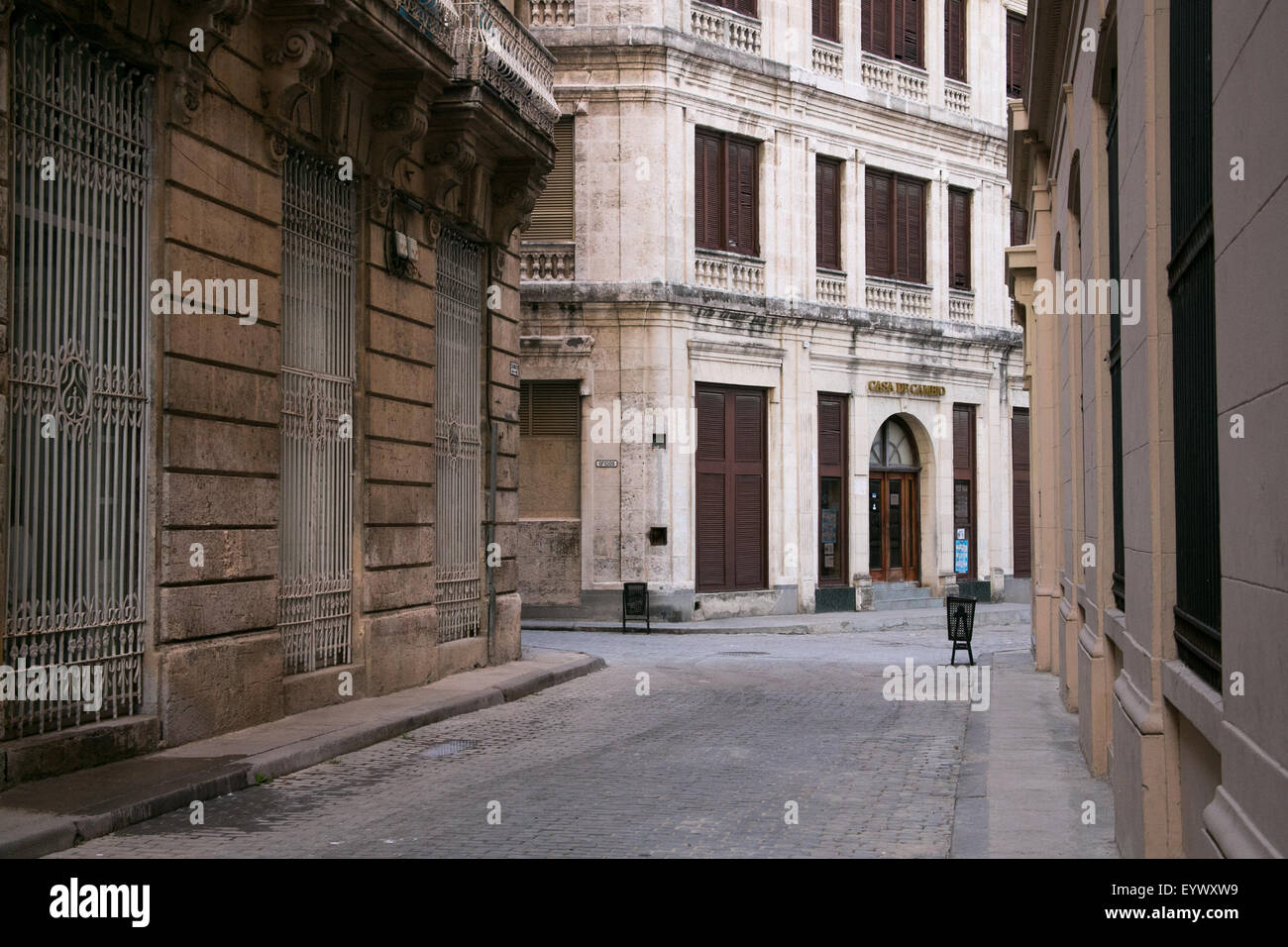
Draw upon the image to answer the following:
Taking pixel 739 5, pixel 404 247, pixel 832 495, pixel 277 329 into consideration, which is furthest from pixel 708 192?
pixel 277 329

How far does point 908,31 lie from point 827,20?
9.07 ft

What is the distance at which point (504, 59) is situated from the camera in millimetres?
16250

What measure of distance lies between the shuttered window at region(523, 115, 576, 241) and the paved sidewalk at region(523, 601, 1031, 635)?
7123mm

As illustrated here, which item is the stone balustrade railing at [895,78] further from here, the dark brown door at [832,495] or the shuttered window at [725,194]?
the dark brown door at [832,495]

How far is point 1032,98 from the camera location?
14.7m

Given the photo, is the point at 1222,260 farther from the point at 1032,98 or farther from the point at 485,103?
the point at 485,103

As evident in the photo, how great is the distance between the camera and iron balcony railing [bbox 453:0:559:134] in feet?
49.7

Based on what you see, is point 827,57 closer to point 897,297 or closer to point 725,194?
point 725,194

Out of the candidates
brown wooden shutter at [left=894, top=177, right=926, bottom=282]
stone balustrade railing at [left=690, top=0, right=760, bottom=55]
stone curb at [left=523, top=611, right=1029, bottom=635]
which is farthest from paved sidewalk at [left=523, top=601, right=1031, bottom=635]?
stone balustrade railing at [left=690, top=0, right=760, bottom=55]

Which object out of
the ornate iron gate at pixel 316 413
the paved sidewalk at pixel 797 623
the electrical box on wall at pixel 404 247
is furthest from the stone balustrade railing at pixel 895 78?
the ornate iron gate at pixel 316 413

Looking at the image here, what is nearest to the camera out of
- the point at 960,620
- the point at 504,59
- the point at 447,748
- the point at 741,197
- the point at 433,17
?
the point at 447,748

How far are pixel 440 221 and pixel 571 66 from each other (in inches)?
442

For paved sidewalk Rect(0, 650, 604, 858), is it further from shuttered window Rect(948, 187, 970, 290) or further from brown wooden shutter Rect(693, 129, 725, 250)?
shuttered window Rect(948, 187, 970, 290)
